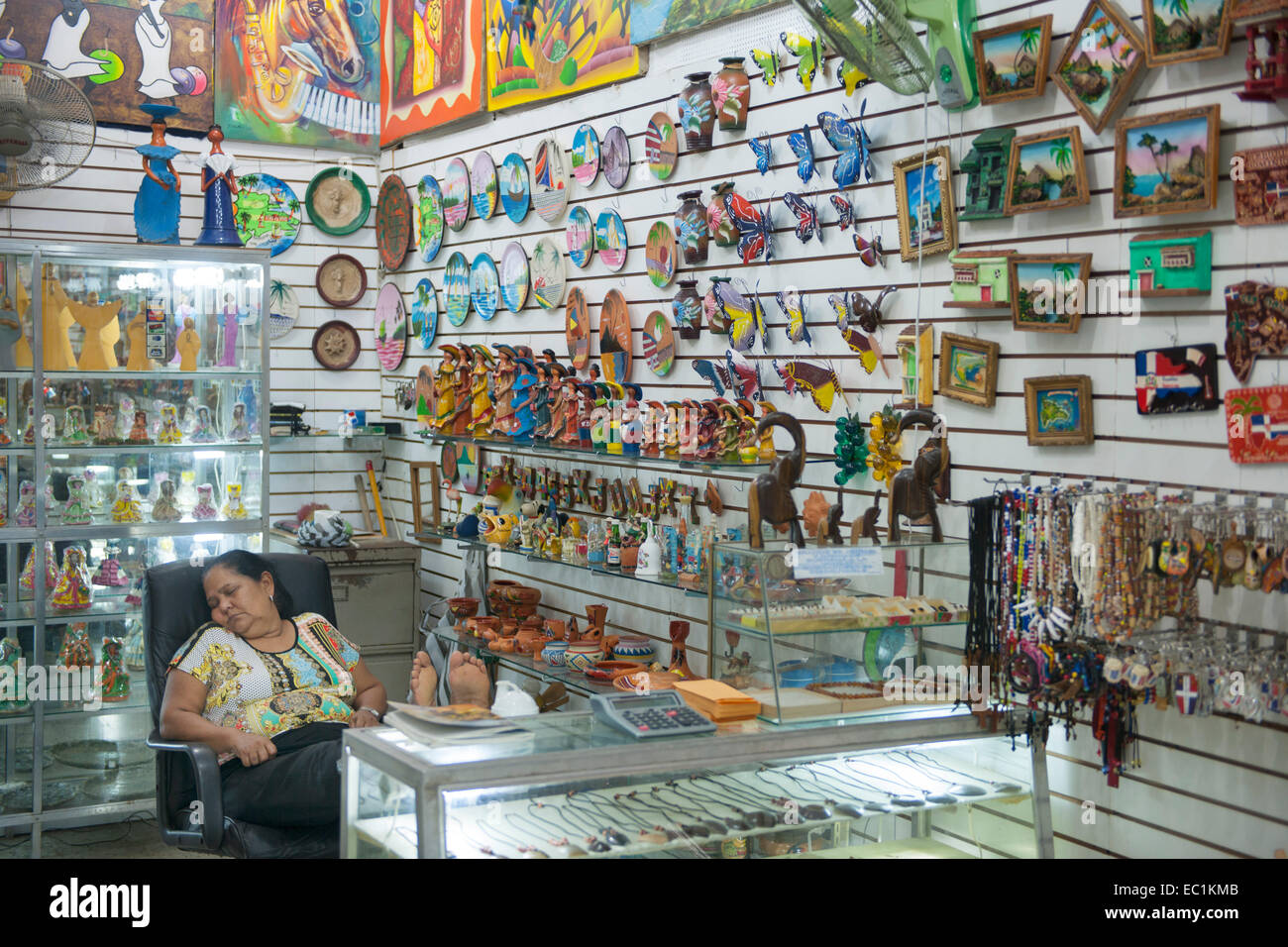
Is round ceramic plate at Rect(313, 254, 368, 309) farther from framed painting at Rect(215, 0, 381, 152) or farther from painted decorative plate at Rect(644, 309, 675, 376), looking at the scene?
painted decorative plate at Rect(644, 309, 675, 376)

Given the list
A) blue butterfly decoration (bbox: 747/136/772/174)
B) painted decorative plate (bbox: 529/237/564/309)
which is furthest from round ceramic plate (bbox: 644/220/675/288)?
painted decorative plate (bbox: 529/237/564/309)

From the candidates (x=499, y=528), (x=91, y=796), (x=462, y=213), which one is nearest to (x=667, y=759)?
(x=499, y=528)

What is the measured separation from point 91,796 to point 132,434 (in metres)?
1.52

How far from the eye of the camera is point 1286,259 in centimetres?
247

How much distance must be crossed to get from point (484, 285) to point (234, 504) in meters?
1.51

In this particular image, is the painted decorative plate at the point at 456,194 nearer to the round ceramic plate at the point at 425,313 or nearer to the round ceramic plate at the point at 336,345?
the round ceramic plate at the point at 425,313

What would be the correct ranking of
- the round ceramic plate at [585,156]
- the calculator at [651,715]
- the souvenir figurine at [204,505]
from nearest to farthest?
the calculator at [651,715], the round ceramic plate at [585,156], the souvenir figurine at [204,505]

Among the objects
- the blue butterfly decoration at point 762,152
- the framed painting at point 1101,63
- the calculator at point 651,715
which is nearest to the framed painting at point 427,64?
the blue butterfly decoration at point 762,152

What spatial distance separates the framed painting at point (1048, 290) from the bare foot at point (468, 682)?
1605 mm

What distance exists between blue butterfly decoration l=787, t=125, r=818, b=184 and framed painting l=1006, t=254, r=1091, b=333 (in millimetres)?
870

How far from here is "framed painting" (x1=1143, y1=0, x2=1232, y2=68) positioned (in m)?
2.54

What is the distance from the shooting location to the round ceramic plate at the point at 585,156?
4836mm
